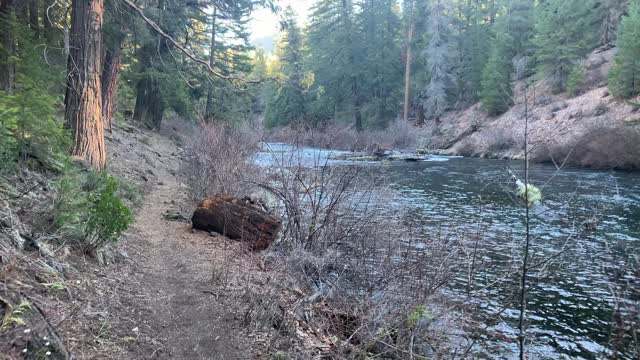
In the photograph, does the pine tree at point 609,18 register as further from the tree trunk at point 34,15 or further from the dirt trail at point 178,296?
the tree trunk at point 34,15

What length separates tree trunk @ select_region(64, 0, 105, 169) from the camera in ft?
25.2

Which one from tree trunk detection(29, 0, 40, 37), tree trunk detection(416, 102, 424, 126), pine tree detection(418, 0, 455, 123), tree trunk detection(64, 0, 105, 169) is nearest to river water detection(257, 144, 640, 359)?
tree trunk detection(64, 0, 105, 169)

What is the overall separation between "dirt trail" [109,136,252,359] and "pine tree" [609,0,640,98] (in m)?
24.7

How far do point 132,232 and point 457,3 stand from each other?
53.0 metres

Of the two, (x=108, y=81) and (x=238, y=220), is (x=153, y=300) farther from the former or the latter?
(x=108, y=81)

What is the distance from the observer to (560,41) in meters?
31.6

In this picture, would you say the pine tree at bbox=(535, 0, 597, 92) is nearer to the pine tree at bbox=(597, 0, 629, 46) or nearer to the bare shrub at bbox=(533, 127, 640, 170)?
the pine tree at bbox=(597, 0, 629, 46)

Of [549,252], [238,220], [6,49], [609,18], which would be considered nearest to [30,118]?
[6,49]

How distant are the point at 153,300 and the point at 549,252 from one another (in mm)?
7213

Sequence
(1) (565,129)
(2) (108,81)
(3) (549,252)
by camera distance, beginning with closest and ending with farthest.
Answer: (3) (549,252)
(2) (108,81)
(1) (565,129)

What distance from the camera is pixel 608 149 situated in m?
19.1

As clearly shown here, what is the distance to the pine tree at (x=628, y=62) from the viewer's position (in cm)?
2270

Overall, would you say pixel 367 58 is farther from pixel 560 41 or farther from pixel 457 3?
pixel 560 41

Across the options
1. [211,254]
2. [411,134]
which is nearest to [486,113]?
[411,134]
